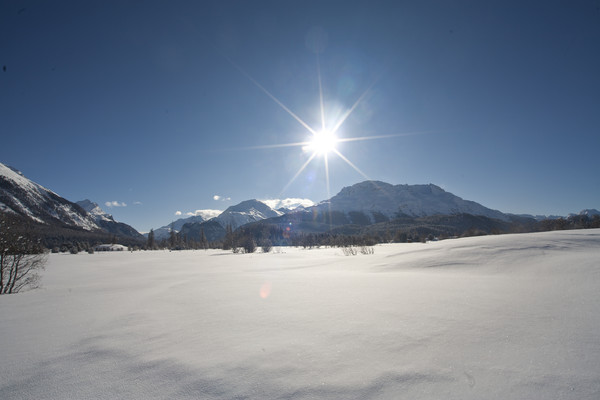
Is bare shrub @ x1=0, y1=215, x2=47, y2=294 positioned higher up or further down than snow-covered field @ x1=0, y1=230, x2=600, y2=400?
higher up

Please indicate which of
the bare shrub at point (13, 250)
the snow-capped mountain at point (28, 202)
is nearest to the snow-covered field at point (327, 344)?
the bare shrub at point (13, 250)

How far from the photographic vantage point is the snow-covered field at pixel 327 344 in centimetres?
197

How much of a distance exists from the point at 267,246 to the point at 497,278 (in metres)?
34.7

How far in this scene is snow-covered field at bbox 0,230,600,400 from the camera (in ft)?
6.48

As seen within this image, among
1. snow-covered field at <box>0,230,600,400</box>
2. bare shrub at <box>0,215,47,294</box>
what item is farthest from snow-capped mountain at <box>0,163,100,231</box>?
snow-covered field at <box>0,230,600,400</box>

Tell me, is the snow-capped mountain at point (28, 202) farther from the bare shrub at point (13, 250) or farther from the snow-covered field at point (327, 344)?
the snow-covered field at point (327, 344)

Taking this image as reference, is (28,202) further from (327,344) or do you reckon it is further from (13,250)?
(327,344)

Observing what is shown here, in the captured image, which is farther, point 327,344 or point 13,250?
point 13,250

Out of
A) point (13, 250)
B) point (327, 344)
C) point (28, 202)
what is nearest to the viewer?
point (327, 344)

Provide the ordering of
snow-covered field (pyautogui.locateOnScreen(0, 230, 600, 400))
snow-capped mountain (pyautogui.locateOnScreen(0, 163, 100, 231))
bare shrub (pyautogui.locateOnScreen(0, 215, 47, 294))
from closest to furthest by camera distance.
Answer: snow-covered field (pyautogui.locateOnScreen(0, 230, 600, 400)), bare shrub (pyautogui.locateOnScreen(0, 215, 47, 294)), snow-capped mountain (pyautogui.locateOnScreen(0, 163, 100, 231))

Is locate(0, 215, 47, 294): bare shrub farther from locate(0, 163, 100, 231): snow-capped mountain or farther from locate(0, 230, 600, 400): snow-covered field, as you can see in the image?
locate(0, 163, 100, 231): snow-capped mountain

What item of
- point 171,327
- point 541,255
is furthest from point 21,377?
point 541,255

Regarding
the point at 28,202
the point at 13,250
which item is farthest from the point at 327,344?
the point at 28,202

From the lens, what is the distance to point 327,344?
2768mm
